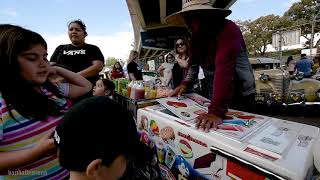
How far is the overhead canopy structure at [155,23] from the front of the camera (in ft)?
56.1

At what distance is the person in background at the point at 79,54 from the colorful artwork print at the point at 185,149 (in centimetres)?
209

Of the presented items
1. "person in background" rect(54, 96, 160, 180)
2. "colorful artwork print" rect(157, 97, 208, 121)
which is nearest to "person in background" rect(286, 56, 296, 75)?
"colorful artwork print" rect(157, 97, 208, 121)

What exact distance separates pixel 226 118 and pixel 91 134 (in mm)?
1230

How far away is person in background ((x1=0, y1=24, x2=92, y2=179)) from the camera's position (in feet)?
4.15

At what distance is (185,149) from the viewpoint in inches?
67.7

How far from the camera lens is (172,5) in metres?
17.5

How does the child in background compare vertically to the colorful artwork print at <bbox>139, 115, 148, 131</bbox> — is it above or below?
above

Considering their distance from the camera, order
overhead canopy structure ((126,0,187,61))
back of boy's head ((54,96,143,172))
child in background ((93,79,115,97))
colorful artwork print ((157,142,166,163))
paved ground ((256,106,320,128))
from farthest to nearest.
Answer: overhead canopy structure ((126,0,187,61)), paved ground ((256,106,320,128)), child in background ((93,79,115,97)), colorful artwork print ((157,142,166,163)), back of boy's head ((54,96,143,172))

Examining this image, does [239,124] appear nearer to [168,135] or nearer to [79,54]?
[168,135]

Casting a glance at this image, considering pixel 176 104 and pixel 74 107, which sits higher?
pixel 74 107

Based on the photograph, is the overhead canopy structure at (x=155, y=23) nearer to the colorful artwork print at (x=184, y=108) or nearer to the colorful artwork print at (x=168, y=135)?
the colorful artwork print at (x=184, y=108)

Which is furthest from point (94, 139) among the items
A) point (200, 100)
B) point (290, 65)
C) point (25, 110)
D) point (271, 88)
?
point (290, 65)

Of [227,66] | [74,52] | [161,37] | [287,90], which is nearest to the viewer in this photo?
[227,66]

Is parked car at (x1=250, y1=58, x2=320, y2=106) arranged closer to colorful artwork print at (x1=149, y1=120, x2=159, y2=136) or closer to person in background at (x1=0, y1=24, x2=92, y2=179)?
colorful artwork print at (x1=149, y1=120, x2=159, y2=136)
